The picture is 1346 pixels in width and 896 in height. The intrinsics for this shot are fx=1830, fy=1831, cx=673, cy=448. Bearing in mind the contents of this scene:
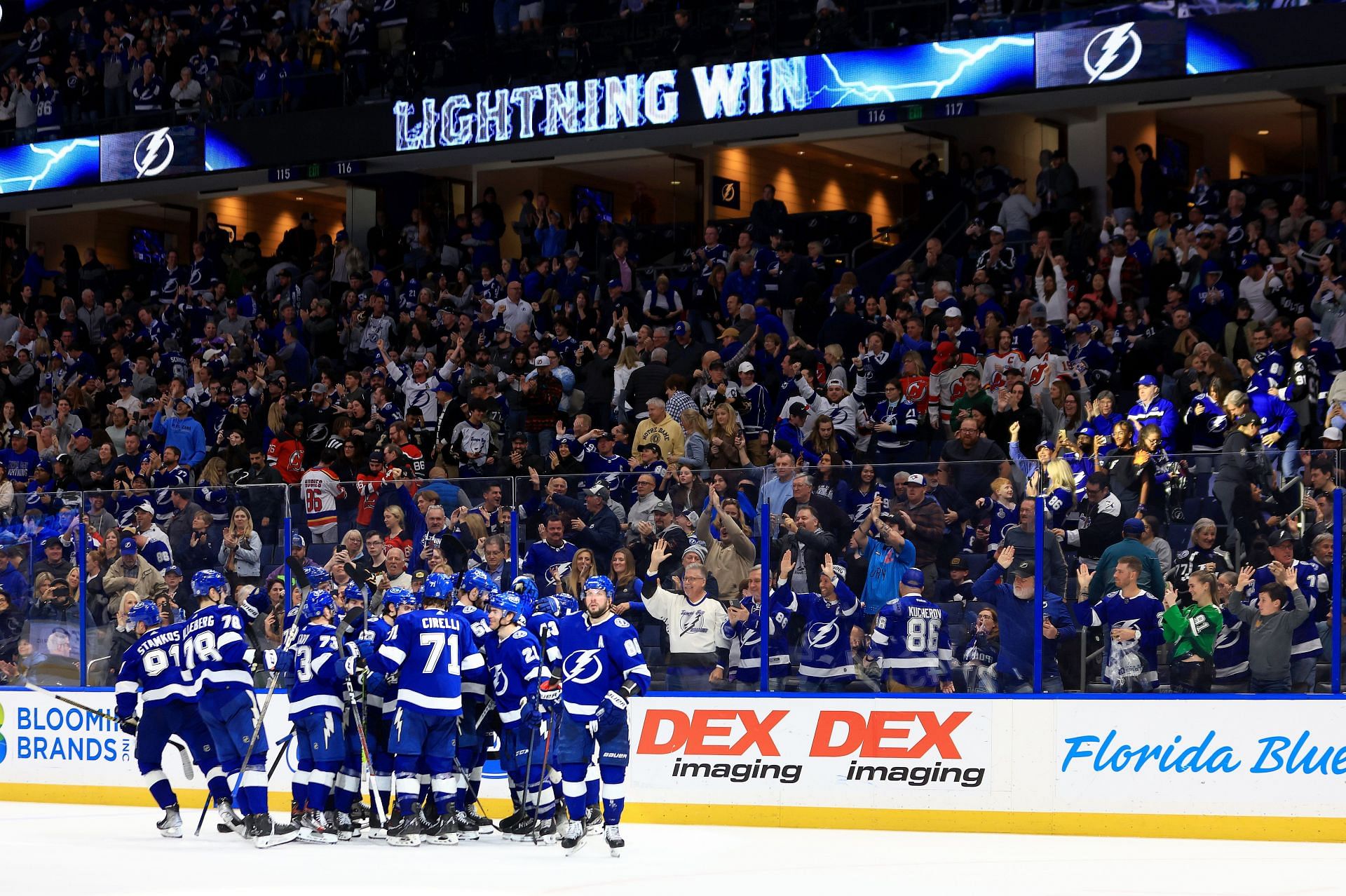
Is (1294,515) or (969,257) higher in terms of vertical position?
(969,257)

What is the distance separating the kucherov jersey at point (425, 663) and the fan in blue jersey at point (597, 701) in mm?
655

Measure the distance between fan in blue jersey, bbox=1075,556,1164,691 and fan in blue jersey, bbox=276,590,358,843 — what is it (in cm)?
438

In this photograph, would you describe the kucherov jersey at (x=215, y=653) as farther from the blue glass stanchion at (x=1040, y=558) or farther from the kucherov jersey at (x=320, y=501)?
the blue glass stanchion at (x=1040, y=558)

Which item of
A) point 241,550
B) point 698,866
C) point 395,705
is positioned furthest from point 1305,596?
point 241,550

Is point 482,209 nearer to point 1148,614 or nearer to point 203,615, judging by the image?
point 203,615

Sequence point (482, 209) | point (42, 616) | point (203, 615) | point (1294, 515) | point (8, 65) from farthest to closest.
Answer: point (8, 65), point (482, 209), point (42, 616), point (203, 615), point (1294, 515)

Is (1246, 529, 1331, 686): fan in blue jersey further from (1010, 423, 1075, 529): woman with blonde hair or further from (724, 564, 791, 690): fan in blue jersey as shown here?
(724, 564, 791, 690): fan in blue jersey

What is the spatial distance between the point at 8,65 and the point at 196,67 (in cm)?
453

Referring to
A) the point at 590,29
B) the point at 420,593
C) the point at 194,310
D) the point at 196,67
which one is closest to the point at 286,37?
the point at 196,67

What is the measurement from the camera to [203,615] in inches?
437

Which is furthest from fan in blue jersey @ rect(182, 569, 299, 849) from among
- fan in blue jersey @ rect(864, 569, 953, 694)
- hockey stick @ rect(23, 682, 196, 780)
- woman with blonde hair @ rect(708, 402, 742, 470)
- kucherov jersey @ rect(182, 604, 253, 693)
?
woman with blonde hair @ rect(708, 402, 742, 470)

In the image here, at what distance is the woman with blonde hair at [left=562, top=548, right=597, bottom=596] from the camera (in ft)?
39.5

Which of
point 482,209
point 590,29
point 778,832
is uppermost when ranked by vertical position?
point 590,29

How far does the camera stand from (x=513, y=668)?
10.7 meters
